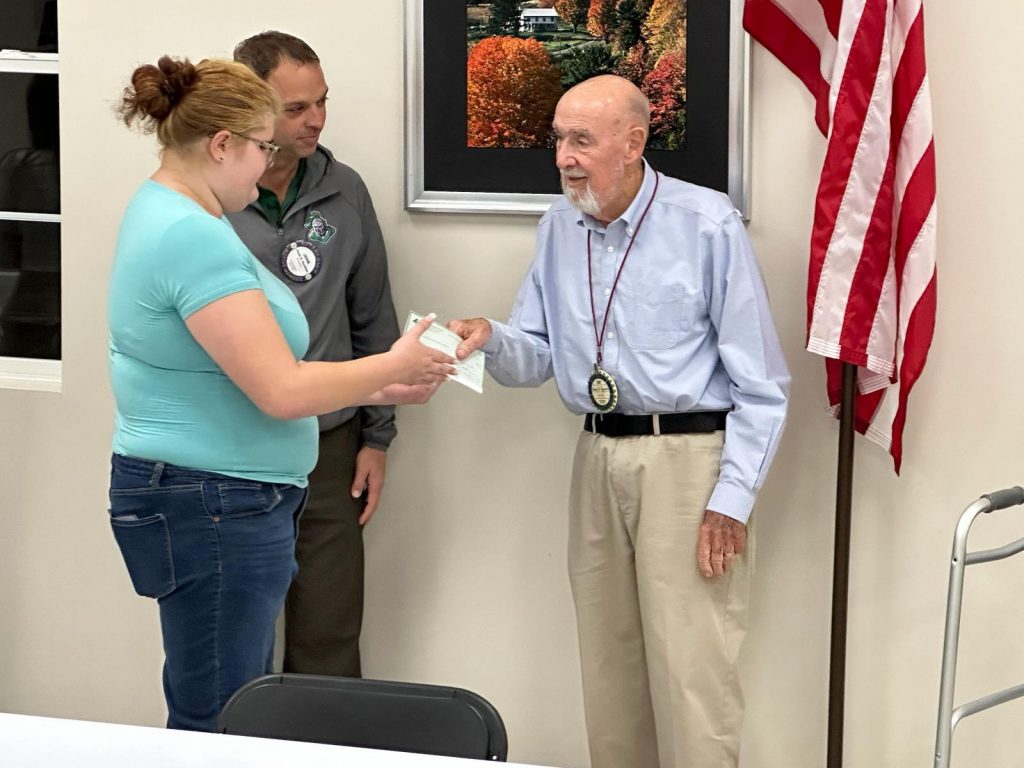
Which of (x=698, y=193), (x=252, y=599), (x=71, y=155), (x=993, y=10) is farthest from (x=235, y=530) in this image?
(x=993, y=10)

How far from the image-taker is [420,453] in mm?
3303

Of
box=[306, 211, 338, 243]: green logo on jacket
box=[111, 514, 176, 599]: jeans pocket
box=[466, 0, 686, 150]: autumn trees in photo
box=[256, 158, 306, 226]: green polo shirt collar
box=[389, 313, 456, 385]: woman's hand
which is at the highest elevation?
box=[466, 0, 686, 150]: autumn trees in photo

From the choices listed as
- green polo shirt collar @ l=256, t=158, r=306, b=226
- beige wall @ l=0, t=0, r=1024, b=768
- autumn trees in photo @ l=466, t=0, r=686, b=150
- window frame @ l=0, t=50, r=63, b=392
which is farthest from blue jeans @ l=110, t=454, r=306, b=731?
window frame @ l=0, t=50, r=63, b=392

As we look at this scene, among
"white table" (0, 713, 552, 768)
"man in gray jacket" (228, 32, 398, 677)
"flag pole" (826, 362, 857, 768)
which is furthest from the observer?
"man in gray jacket" (228, 32, 398, 677)

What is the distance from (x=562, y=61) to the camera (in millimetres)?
3059

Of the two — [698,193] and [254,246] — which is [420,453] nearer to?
[254,246]

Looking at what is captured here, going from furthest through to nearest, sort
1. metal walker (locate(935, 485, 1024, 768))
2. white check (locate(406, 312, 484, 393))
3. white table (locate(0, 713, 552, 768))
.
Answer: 1. white check (locate(406, 312, 484, 393))
2. metal walker (locate(935, 485, 1024, 768))
3. white table (locate(0, 713, 552, 768))

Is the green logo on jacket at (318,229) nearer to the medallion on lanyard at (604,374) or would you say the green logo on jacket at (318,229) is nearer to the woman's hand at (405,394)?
the woman's hand at (405,394)

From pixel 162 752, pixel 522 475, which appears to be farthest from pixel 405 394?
pixel 162 752

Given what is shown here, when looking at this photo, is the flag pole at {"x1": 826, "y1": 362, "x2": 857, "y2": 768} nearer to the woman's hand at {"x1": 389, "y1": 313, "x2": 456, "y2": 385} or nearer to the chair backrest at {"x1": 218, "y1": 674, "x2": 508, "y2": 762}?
the woman's hand at {"x1": 389, "y1": 313, "x2": 456, "y2": 385}

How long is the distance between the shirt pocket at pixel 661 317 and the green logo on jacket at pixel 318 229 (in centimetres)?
75

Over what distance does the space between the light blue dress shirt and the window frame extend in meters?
1.44

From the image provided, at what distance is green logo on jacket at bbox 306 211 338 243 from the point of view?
2.98 metres

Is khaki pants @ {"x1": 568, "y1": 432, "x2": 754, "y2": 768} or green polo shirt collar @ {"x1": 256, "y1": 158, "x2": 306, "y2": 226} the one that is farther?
green polo shirt collar @ {"x1": 256, "y1": 158, "x2": 306, "y2": 226}
